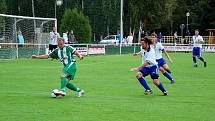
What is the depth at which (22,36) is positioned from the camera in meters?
36.0

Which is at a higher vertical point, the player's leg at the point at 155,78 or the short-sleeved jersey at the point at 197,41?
the short-sleeved jersey at the point at 197,41

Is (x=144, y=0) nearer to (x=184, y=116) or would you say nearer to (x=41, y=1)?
(x=41, y=1)

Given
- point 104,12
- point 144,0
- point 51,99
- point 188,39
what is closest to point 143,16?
point 144,0

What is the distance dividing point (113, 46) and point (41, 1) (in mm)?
16347

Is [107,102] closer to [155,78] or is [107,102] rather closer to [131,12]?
[155,78]

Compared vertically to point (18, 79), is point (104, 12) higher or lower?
higher

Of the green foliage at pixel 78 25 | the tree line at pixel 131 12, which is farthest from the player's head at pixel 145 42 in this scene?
the tree line at pixel 131 12

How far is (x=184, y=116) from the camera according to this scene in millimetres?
10562

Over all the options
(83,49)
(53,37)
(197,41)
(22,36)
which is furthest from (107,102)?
(83,49)

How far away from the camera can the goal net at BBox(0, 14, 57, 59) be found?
34188 millimetres

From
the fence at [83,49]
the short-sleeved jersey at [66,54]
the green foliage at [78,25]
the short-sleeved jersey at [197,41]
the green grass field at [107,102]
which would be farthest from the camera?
the green foliage at [78,25]

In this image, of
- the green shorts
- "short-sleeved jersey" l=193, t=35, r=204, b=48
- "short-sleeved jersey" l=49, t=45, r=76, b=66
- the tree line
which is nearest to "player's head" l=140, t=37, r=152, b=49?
"short-sleeved jersey" l=49, t=45, r=76, b=66

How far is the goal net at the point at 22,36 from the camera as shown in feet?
112

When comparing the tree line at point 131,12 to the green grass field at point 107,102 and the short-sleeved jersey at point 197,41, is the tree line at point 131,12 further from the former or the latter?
the green grass field at point 107,102
